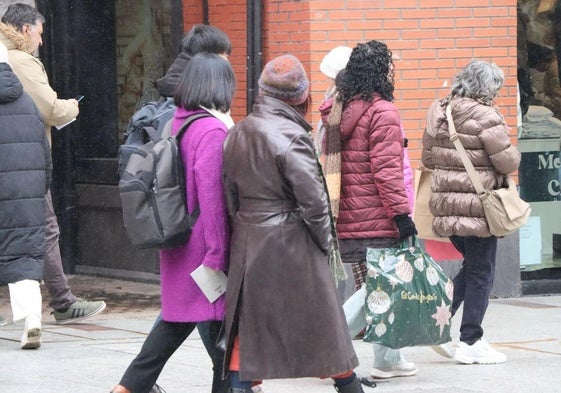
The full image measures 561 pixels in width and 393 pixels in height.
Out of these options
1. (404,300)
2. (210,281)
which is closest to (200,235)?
(210,281)

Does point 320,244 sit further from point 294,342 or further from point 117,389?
point 117,389

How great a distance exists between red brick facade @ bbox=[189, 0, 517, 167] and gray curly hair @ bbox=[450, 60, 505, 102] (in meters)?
2.12

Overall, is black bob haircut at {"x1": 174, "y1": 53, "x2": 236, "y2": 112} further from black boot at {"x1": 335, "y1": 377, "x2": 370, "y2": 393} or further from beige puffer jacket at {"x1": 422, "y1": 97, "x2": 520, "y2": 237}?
beige puffer jacket at {"x1": 422, "y1": 97, "x2": 520, "y2": 237}

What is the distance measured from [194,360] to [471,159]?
1990 mm

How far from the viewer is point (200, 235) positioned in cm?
601

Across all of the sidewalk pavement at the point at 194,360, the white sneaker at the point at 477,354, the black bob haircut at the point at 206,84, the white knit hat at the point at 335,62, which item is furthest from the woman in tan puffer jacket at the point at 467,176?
the black bob haircut at the point at 206,84

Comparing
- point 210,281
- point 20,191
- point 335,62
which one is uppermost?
point 335,62

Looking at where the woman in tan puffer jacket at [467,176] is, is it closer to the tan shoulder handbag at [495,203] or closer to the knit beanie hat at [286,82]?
the tan shoulder handbag at [495,203]

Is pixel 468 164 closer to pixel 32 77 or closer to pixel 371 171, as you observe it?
pixel 371 171

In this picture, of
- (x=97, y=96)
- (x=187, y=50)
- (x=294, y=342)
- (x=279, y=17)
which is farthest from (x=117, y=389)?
(x=97, y=96)

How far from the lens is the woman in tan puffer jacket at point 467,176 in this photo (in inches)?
309

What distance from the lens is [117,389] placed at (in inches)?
245

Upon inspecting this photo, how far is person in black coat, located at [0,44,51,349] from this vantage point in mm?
8086

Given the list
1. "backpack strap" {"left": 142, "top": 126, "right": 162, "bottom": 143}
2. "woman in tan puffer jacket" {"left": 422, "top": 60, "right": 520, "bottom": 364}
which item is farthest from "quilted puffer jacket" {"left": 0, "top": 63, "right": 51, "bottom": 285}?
"woman in tan puffer jacket" {"left": 422, "top": 60, "right": 520, "bottom": 364}
